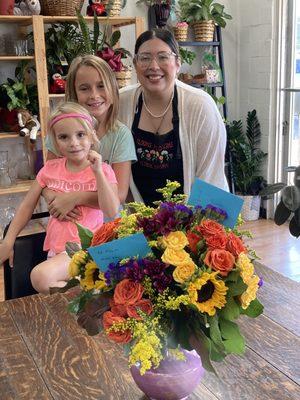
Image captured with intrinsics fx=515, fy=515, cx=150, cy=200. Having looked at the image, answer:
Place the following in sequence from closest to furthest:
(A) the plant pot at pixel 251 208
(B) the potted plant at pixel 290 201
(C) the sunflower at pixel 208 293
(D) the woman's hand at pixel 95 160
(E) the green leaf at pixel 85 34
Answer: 1. (C) the sunflower at pixel 208 293
2. (B) the potted plant at pixel 290 201
3. (D) the woman's hand at pixel 95 160
4. (E) the green leaf at pixel 85 34
5. (A) the plant pot at pixel 251 208

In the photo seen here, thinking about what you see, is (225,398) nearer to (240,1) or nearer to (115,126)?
(115,126)

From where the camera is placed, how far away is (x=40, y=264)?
74.8 inches

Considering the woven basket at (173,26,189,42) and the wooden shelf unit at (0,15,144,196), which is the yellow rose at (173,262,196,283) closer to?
the wooden shelf unit at (0,15,144,196)

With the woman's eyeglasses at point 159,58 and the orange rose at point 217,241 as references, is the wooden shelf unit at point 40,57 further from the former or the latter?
the orange rose at point 217,241

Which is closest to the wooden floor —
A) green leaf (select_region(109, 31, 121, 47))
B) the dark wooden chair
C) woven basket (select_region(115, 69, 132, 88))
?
the dark wooden chair

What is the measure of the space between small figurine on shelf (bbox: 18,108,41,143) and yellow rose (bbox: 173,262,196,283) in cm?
292

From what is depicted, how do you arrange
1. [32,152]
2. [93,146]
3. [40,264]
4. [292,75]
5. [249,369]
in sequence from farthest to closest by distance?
[292,75], [32,152], [93,146], [40,264], [249,369]

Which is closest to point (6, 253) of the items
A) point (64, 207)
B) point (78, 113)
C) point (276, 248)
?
point (64, 207)

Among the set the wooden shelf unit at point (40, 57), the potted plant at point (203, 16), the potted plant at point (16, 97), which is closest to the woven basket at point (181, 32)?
the potted plant at point (203, 16)

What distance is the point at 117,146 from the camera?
7.11 ft

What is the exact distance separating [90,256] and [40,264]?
92cm

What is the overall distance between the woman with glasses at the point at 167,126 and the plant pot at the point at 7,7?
171 centimetres

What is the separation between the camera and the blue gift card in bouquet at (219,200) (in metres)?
1.03

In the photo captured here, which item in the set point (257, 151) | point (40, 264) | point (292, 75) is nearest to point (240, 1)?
point (292, 75)
